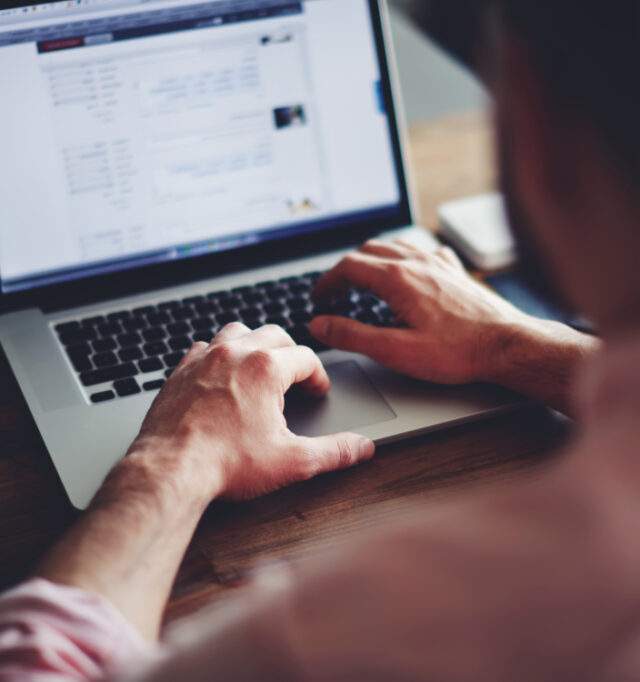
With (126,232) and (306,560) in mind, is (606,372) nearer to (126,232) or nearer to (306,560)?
(306,560)

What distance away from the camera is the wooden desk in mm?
758

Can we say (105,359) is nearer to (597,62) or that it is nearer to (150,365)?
(150,365)

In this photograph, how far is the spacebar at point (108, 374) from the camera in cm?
95

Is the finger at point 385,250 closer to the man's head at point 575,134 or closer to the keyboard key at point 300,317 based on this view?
the keyboard key at point 300,317

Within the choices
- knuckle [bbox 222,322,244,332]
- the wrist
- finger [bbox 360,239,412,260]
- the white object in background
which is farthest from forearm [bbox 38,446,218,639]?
the white object in background

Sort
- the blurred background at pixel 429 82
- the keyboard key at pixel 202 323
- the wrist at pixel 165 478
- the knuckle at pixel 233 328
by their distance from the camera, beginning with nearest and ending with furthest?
the wrist at pixel 165 478 < the knuckle at pixel 233 328 < the keyboard key at pixel 202 323 < the blurred background at pixel 429 82

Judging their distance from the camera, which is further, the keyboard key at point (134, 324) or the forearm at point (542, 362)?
the keyboard key at point (134, 324)

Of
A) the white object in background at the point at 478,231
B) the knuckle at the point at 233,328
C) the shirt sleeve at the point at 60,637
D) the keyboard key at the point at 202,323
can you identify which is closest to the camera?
the shirt sleeve at the point at 60,637

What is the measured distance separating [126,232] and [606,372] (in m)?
0.77

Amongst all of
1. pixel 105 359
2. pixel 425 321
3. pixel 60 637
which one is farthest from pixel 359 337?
pixel 60 637

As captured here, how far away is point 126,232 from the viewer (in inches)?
42.1

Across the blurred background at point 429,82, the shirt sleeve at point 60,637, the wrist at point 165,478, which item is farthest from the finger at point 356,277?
the blurred background at point 429,82

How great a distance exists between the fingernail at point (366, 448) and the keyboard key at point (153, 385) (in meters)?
0.23

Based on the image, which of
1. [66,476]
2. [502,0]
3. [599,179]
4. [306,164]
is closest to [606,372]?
[599,179]
